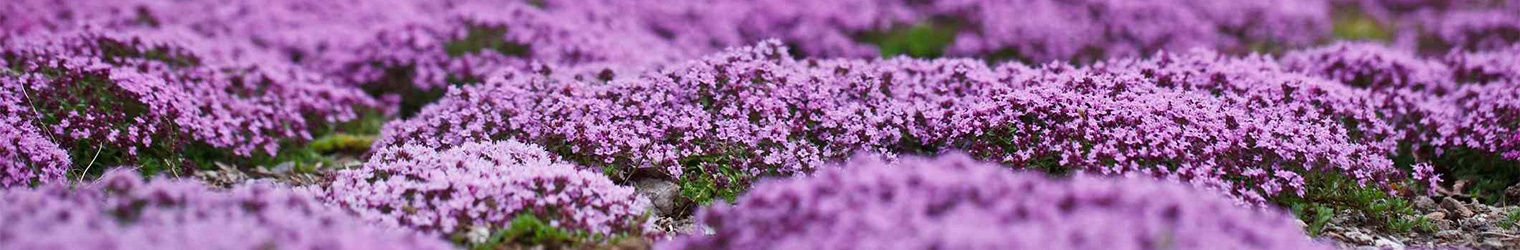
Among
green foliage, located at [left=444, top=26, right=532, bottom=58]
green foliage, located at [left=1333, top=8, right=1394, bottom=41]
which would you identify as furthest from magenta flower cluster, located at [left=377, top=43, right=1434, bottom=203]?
green foliage, located at [left=1333, top=8, right=1394, bottom=41]

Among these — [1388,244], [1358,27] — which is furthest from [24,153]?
[1358,27]

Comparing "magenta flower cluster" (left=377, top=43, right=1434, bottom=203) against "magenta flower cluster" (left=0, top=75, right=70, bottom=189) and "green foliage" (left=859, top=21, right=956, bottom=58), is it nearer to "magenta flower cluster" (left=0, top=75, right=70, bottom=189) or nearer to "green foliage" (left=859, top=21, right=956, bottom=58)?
"magenta flower cluster" (left=0, top=75, right=70, bottom=189)

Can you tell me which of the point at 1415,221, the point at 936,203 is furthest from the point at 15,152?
the point at 1415,221

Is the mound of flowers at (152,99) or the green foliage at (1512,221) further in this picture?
the mound of flowers at (152,99)

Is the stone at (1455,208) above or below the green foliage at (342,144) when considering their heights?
below

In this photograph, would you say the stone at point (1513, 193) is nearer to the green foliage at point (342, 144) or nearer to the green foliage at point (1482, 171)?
the green foliage at point (1482, 171)

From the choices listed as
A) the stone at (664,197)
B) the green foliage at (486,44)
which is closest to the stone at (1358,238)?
the stone at (664,197)
